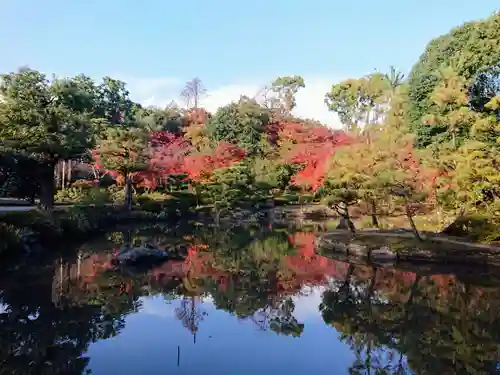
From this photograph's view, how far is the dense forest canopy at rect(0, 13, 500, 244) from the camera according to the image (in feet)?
47.6

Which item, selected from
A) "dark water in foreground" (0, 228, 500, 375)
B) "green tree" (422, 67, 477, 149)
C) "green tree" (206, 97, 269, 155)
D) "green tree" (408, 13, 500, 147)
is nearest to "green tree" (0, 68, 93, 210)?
"dark water in foreground" (0, 228, 500, 375)

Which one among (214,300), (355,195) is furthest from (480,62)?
(214,300)

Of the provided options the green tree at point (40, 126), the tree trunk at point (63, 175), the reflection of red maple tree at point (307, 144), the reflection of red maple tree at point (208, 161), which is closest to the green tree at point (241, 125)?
the reflection of red maple tree at point (307, 144)

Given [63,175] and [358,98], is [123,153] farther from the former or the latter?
[358,98]

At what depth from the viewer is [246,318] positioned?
27.3 ft

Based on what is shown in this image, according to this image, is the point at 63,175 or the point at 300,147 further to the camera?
the point at 300,147

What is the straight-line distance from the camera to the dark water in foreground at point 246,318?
618 centimetres

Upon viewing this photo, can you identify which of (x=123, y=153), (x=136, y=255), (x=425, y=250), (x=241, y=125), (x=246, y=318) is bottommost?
(x=246, y=318)

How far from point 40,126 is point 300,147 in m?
20.4

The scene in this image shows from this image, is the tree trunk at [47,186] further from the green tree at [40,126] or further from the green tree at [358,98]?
the green tree at [358,98]

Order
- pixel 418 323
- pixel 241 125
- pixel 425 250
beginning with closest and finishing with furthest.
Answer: pixel 418 323, pixel 425 250, pixel 241 125

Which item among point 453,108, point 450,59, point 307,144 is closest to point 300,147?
point 307,144

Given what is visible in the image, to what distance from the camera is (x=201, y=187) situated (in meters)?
28.8

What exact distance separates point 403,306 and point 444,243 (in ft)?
17.8
